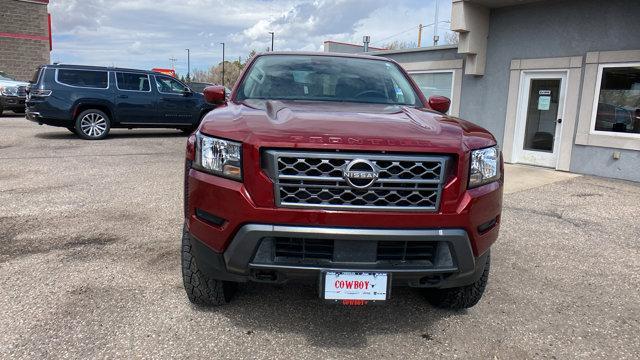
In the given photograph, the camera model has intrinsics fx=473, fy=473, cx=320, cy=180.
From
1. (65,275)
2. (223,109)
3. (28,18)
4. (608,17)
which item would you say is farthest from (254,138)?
(28,18)

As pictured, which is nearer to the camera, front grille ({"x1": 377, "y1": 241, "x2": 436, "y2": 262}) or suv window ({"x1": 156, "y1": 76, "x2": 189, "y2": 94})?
front grille ({"x1": 377, "y1": 241, "x2": 436, "y2": 262})

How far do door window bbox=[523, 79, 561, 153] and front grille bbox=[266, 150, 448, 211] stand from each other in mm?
8595

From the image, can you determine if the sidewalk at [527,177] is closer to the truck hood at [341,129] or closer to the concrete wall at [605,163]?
the concrete wall at [605,163]

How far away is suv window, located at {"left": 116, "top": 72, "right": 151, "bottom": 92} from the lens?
1214 cm

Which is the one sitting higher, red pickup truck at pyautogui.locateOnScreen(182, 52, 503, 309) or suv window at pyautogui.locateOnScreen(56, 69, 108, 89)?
suv window at pyautogui.locateOnScreen(56, 69, 108, 89)

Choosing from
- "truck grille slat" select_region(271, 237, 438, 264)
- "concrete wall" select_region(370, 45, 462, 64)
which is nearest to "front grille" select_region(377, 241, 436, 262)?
"truck grille slat" select_region(271, 237, 438, 264)

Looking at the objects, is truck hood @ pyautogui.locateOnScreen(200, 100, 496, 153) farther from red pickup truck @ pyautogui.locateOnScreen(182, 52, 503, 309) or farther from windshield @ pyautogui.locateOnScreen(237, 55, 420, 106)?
windshield @ pyautogui.locateOnScreen(237, 55, 420, 106)

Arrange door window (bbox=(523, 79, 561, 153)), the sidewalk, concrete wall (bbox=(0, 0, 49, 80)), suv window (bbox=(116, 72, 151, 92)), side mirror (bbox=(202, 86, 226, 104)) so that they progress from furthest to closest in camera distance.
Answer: concrete wall (bbox=(0, 0, 49, 80)) → suv window (bbox=(116, 72, 151, 92)) → door window (bbox=(523, 79, 561, 153)) → the sidewalk → side mirror (bbox=(202, 86, 226, 104))

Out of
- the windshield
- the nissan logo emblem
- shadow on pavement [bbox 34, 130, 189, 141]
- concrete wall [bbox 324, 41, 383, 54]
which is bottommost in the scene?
shadow on pavement [bbox 34, 130, 189, 141]

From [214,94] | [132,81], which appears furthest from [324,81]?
[132,81]

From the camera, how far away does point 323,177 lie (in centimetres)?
234

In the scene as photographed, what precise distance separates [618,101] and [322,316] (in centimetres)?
832

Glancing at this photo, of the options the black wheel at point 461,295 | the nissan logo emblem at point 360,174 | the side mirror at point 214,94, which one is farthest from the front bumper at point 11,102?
the nissan logo emblem at point 360,174

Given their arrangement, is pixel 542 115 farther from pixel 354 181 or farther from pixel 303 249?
pixel 303 249
